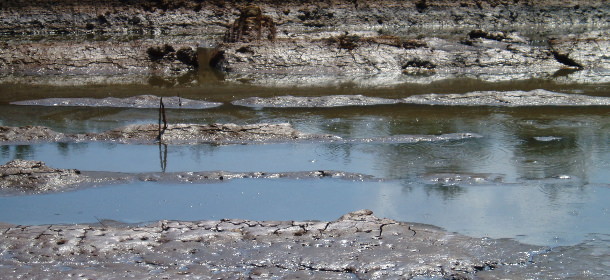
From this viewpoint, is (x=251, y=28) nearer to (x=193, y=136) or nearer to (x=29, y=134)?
(x=193, y=136)

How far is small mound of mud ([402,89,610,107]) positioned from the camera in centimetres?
1147

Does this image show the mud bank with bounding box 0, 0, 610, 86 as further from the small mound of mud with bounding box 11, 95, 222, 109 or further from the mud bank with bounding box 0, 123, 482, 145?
the mud bank with bounding box 0, 123, 482, 145

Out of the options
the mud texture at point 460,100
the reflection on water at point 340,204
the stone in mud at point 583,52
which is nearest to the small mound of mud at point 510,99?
the mud texture at point 460,100

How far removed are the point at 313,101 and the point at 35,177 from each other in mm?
5156

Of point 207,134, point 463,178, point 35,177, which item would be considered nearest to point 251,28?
point 207,134

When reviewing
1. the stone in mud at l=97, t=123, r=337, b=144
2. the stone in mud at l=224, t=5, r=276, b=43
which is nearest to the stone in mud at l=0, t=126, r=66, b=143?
the stone in mud at l=97, t=123, r=337, b=144

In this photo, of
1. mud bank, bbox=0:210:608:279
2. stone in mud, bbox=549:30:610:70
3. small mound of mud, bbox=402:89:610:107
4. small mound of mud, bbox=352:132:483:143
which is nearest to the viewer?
mud bank, bbox=0:210:608:279

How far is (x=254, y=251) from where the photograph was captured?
5.41 metres

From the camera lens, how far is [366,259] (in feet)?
17.2

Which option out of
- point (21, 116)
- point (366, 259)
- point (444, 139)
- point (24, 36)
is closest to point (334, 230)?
point (366, 259)

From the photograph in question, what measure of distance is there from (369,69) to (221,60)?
2778 millimetres

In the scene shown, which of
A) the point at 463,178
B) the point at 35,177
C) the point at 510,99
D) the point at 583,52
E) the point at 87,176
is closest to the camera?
the point at 35,177

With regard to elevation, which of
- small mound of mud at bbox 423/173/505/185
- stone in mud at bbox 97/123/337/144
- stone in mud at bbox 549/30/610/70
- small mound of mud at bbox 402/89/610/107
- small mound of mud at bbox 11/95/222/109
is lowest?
small mound of mud at bbox 11/95/222/109

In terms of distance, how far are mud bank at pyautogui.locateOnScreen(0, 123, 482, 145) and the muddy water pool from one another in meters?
0.18
